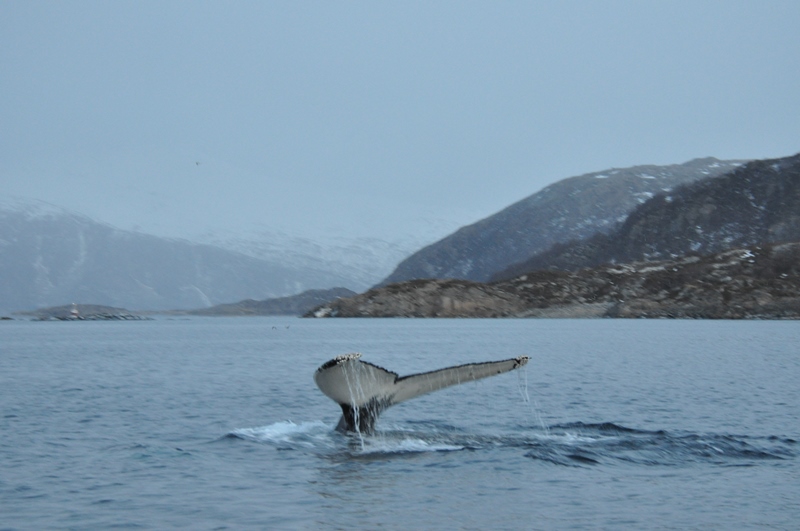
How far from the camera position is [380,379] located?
1880 centimetres

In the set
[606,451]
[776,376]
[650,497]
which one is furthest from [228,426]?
[776,376]

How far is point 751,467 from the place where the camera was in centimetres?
2073

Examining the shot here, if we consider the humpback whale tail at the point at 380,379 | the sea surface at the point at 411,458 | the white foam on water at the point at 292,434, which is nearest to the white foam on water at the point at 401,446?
the sea surface at the point at 411,458

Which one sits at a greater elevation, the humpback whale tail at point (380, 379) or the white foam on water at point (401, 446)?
the humpback whale tail at point (380, 379)

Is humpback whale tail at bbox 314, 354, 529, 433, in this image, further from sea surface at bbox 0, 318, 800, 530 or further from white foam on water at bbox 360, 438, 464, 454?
white foam on water at bbox 360, 438, 464, 454

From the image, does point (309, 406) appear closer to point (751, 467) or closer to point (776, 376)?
point (751, 467)

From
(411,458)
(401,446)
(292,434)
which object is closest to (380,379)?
(411,458)

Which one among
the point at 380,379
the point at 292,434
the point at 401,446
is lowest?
the point at 401,446

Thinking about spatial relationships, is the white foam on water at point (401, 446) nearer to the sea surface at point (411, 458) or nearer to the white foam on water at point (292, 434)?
the sea surface at point (411, 458)

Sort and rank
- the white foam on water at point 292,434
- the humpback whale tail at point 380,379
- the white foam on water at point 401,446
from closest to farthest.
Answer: the humpback whale tail at point 380,379 < the white foam on water at point 401,446 < the white foam on water at point 292,434

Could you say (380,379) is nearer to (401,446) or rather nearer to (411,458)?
(411,458)

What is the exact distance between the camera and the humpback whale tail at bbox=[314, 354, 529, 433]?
17.9 metres

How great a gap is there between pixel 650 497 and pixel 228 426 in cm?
1417

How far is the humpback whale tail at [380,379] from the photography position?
1789 cm
